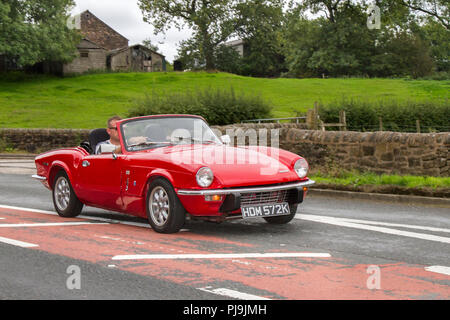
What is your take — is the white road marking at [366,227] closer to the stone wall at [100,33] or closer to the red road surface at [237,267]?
the red road surface at [237,267]

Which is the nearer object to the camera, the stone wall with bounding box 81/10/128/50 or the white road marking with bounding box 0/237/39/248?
the white road marking with bounding box 0/237/39/248

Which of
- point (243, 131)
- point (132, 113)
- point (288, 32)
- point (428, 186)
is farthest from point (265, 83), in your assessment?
point (428, 186)

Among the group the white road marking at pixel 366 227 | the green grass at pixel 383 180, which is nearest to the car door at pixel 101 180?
the white road marking at pixel 366 227

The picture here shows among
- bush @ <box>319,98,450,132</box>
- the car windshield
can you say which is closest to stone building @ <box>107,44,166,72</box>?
bush @ <box>319,98,450,132</box>

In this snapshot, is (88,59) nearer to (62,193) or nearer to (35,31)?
(35,31)

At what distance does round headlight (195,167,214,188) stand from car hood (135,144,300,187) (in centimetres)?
5

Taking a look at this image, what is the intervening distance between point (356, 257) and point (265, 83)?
58112mm

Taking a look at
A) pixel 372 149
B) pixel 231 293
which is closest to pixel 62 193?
pixel 231 293

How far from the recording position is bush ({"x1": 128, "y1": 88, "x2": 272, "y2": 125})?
91.4ft

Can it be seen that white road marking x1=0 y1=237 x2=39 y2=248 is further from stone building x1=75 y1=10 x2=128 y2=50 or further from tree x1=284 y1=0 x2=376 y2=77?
stone building x1=75 y1=10 x2=128 y2=50
